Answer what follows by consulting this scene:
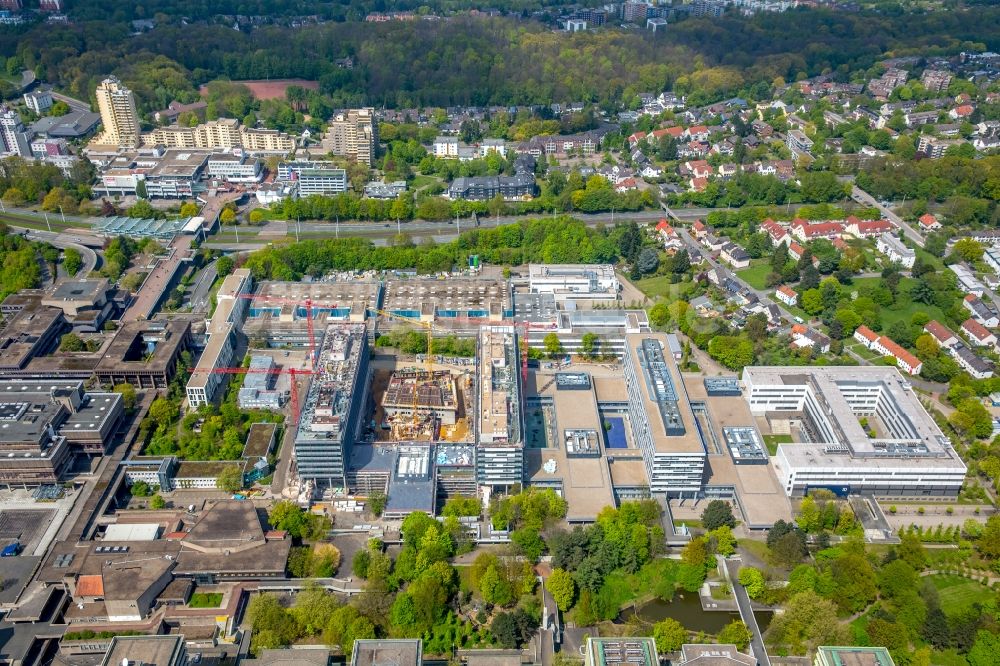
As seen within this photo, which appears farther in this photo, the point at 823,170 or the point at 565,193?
the point at 823,170

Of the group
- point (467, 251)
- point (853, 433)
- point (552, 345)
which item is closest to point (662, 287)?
point (552, 345)

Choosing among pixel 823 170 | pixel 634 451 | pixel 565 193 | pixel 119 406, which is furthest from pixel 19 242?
pixel 823 170

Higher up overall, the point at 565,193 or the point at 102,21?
the point at 102,21

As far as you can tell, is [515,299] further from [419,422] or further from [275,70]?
[275,70]

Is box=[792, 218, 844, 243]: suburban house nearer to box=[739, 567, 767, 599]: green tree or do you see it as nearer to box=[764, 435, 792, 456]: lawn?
box=[764, 435, 792, 456]: lawn

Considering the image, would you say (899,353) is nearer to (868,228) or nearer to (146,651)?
(868,228)
